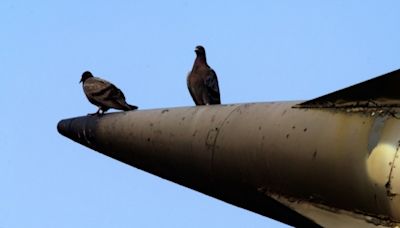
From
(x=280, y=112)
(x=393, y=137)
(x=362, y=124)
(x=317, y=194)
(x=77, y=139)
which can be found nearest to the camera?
(x=393, y=137)

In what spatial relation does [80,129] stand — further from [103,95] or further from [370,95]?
[370,95]

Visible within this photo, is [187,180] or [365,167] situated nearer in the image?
[365,167]

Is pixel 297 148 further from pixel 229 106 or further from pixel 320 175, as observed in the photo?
pixel 229 106

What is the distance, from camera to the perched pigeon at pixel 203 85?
1097 centimetres

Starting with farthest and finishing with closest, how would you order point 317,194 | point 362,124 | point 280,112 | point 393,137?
point 280,112, point 317,194, point 362,124, point 393,137

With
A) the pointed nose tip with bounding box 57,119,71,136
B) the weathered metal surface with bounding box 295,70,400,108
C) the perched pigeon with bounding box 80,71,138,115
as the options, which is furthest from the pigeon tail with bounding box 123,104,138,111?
the weathered metal surface with bounding box 295,70,400,108

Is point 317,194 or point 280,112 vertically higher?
point 280,112

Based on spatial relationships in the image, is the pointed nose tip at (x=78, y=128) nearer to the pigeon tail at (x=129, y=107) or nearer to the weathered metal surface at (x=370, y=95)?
the pigeon tail at (x=129, y=107)

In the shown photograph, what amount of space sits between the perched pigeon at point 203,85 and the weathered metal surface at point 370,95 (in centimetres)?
511

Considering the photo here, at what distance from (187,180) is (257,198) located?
1.28 metres

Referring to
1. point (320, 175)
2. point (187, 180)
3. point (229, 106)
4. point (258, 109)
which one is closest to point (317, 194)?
point (320, 175)

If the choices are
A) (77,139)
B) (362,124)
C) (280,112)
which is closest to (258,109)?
(280,112)

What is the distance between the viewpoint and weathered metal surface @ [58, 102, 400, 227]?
16.5 feet

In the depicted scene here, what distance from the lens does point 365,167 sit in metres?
5.05
